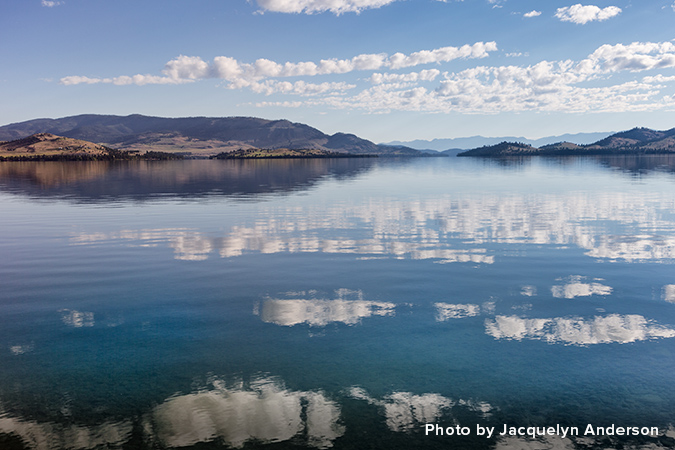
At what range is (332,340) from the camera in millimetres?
17266

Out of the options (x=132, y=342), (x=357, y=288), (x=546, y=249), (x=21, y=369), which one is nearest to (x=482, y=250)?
(x=546, y=249)

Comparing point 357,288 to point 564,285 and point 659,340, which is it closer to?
point 564,285

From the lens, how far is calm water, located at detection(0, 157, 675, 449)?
12258 millimetres

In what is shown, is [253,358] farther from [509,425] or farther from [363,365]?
[509,425]

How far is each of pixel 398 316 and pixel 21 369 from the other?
13.4 metres

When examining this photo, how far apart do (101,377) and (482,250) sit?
25.3 metres

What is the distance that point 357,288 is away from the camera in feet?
78.7

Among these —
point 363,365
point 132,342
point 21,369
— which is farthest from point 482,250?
point 21,369

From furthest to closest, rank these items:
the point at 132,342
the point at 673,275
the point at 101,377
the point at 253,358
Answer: the point at 673,275 < the point at 132,342 < the point at 253,358 < the point at 101,377

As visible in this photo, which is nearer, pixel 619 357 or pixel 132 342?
pixel 619 357

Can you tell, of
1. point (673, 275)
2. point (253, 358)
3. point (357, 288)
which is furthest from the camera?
point (673, 275)

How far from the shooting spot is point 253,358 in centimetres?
1589

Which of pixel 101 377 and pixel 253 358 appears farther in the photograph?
pixel 253 358

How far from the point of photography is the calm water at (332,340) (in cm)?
1226
